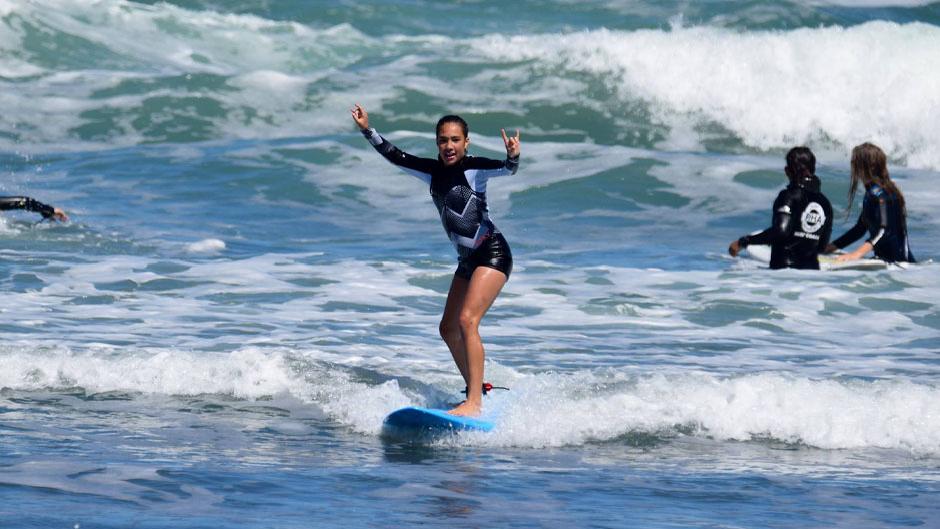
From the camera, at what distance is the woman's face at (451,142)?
24.7 feet

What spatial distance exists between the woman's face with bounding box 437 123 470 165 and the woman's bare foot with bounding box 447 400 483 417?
1346mm

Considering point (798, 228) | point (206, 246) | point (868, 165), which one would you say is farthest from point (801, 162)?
point (206, 246)

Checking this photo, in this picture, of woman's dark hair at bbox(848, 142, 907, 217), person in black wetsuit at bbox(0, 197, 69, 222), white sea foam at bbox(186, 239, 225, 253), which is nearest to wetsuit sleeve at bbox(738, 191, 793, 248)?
woman's dark hair at bbox(848, 142, 907, 217)

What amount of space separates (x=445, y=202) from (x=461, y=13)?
27.2 meters

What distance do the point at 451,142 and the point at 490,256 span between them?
0.66 meters

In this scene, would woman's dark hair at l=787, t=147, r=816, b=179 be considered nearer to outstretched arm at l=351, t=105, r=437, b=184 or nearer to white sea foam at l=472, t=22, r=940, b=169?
outstretched arm at l=351, t=105, r=437, b=184

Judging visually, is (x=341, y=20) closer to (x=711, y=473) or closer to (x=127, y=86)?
(x=127, y=86)

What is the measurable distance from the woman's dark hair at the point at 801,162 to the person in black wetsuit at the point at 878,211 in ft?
1.19

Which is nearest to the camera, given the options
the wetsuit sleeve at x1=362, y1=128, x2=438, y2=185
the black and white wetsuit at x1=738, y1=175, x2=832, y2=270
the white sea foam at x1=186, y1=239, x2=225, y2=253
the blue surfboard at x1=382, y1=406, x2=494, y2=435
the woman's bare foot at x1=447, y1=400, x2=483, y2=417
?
the blue surfboard at x1=382, y1=406, x2=494, y2=435

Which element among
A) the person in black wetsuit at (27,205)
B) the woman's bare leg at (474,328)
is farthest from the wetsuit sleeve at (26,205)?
the woman's bare leg at (474,328)

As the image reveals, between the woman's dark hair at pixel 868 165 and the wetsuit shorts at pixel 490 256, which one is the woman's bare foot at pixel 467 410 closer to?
the wetsuit shorts at pixel 490 256

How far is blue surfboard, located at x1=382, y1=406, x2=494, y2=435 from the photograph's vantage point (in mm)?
7105

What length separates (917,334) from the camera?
417 inches

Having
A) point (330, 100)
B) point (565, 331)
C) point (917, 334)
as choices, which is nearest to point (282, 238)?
point (565, 331)
